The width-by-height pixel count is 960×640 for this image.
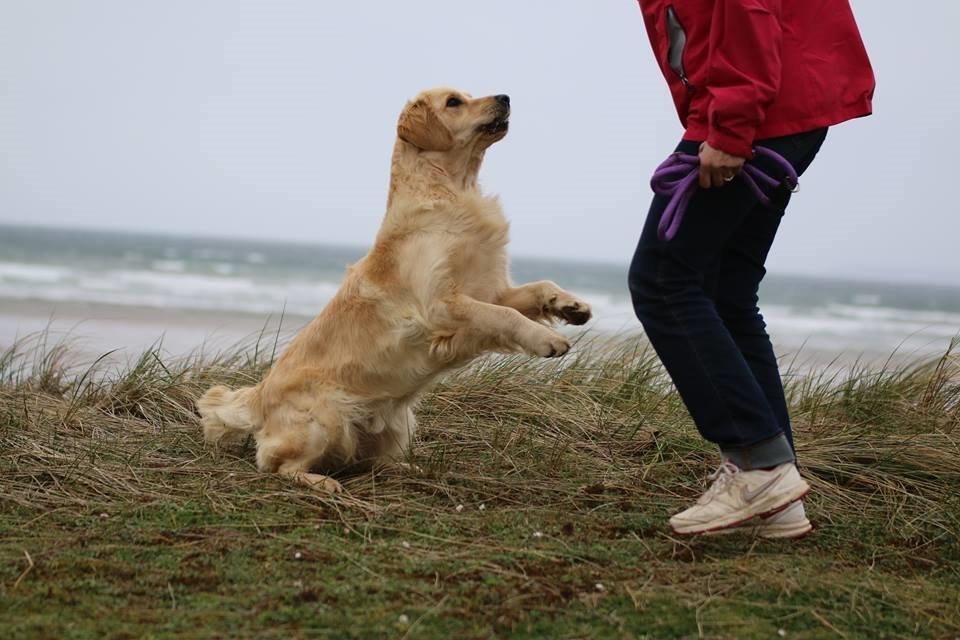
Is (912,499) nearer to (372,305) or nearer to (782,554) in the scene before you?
(782,554)

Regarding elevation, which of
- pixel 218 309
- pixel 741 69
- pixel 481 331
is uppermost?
pixel 741 69

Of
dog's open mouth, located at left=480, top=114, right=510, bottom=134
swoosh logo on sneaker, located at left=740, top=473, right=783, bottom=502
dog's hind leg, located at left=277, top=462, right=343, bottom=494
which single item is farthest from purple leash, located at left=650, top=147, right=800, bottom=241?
dog's hind leg, located at left=277, top=462, right=343, bottom=494

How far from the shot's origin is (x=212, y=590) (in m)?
2.37

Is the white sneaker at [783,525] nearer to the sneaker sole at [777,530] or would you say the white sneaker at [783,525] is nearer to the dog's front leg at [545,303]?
the sneaker sole at [777,530]

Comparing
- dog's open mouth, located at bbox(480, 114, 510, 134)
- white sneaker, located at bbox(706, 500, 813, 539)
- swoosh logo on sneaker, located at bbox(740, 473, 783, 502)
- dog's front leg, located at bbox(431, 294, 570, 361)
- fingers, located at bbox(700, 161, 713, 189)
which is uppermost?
dog's open mouth, located at bbox(480, 114, 510, 134)

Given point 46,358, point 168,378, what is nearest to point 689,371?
point 168,378

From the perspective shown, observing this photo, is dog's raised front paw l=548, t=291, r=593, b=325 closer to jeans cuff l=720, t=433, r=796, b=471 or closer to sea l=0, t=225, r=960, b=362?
jeans cuff l=720, t=433, r=796, b=471

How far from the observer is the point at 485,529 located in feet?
9.61

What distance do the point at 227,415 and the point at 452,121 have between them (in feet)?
5.04

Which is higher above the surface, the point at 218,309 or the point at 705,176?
the point at 705,176

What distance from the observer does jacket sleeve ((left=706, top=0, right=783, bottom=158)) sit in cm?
242

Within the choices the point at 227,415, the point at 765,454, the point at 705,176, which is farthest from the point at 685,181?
the point at 227,415

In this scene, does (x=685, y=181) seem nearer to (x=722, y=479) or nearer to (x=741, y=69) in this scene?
(x=741, y=69)

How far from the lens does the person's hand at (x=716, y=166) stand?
2.49 metres
